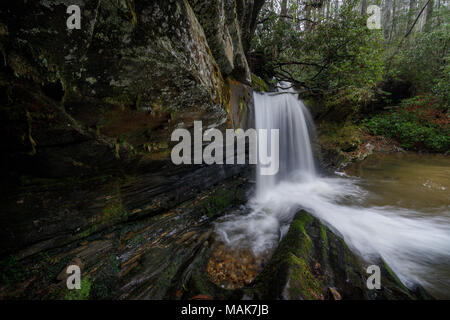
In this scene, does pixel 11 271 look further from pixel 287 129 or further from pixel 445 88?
pixel 445 88

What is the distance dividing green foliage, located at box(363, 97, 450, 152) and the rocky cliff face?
44.4ft

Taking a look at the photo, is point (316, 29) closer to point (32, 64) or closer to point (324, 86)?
point (324, 86)

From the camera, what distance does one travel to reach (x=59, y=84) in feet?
5.19

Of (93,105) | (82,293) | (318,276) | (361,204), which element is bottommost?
(82,293)

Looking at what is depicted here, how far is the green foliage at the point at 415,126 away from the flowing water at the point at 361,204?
78.6 inches

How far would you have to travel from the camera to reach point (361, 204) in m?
4.66

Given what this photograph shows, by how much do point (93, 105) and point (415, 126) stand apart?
16212 mm

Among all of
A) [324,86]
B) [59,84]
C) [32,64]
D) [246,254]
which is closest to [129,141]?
[59,84]

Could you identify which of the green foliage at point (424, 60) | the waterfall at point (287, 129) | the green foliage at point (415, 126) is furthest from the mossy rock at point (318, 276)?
the green foliage at point (424, 60)

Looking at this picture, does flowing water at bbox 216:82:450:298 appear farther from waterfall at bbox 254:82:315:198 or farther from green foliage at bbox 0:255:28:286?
green foliage at bbox 0:255:28:286

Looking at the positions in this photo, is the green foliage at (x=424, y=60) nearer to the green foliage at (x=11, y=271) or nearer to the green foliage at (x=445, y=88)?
the green foliage at (x=445, y=88)

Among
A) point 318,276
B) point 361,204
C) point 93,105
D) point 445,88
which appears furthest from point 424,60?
point 93,105

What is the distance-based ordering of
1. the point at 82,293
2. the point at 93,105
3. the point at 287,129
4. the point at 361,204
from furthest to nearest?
the point at 287,129 < the point at 361,204 < the point at 82,293 < the point at 93,105

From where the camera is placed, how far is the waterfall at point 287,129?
5934 mm
